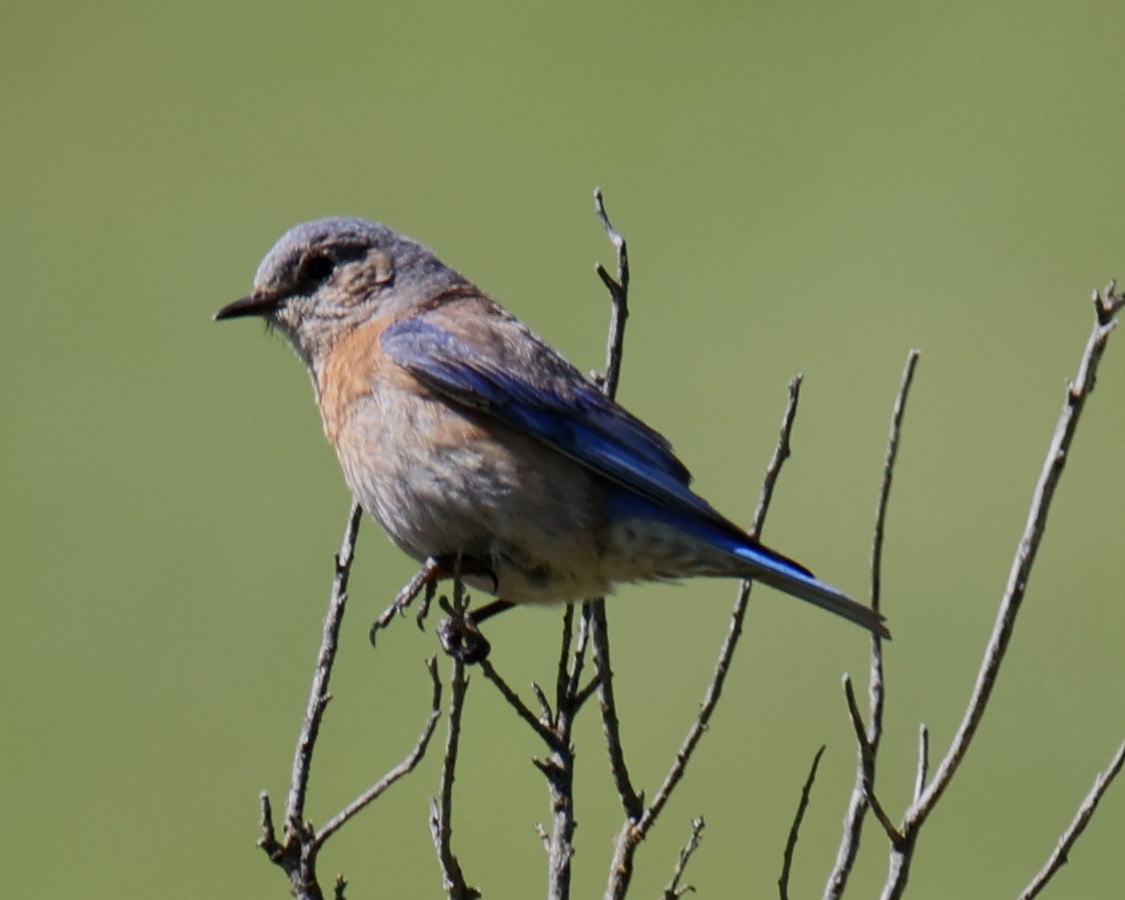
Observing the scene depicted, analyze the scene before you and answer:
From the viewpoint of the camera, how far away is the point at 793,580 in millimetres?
4387

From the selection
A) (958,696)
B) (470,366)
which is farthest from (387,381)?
(958,696)

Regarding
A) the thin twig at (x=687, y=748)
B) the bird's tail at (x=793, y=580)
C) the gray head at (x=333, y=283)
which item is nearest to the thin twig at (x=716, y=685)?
the thin twig at (x=687, y=748)

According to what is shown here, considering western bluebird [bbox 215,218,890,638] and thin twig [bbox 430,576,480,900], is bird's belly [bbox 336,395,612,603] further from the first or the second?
thin twig [bbox 430,576,480,900]

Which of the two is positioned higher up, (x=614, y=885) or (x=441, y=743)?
(x=441, y=743)

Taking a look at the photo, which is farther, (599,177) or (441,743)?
(599,177)

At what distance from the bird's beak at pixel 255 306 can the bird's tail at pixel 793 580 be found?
1.63 metres

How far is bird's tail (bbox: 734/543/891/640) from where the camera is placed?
4.29 metres

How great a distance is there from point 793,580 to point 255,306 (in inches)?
71.5

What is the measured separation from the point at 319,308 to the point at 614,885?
2.21m

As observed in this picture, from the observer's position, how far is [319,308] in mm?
5320

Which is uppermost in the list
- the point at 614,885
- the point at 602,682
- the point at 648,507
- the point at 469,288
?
the point at 469,288

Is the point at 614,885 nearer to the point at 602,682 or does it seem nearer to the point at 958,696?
the point at 602,682

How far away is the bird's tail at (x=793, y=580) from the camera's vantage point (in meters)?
4.29

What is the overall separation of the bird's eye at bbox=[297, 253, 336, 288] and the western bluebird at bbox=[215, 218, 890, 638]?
12.4 inches
